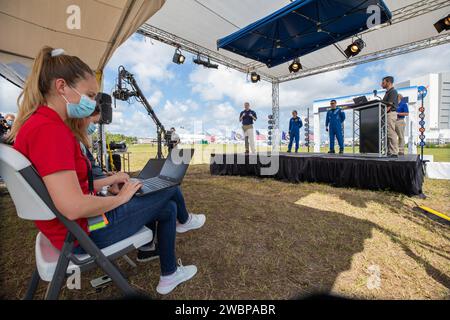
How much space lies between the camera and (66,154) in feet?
2.11

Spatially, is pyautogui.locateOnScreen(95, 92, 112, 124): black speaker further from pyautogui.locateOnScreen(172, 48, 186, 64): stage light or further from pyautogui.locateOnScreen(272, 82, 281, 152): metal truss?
pyautogui.locateOnScreen(272, 82, 281, 152): metal truss

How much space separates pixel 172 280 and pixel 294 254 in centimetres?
94

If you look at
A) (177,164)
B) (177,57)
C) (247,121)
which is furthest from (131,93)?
(177,164)

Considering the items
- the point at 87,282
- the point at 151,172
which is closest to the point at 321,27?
Answer: the point at 151,172

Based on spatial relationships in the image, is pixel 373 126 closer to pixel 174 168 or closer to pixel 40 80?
pixel 174 168

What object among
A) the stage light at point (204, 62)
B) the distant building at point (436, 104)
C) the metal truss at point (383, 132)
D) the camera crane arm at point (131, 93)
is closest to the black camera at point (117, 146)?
the camera crane arm at point (131, 93)

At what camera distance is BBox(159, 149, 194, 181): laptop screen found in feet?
4.13

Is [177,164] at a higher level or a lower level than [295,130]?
lower

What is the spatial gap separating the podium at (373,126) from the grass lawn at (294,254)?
4.45ft

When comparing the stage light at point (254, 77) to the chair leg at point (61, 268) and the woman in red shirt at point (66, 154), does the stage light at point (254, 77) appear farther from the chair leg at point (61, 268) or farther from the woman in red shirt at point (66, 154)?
the chair leg at point (61, 268)

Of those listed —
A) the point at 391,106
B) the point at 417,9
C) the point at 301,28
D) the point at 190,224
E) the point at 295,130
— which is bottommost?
the point at 190,224

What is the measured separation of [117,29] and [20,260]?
11.6 feet

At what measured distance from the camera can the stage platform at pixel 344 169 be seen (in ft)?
10.4

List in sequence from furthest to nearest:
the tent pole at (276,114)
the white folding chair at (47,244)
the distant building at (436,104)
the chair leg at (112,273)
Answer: the distant building at (436,104) < the tent pole at (276,114) < the chair leg at (112,273) < the white folding chair at (47,244)
